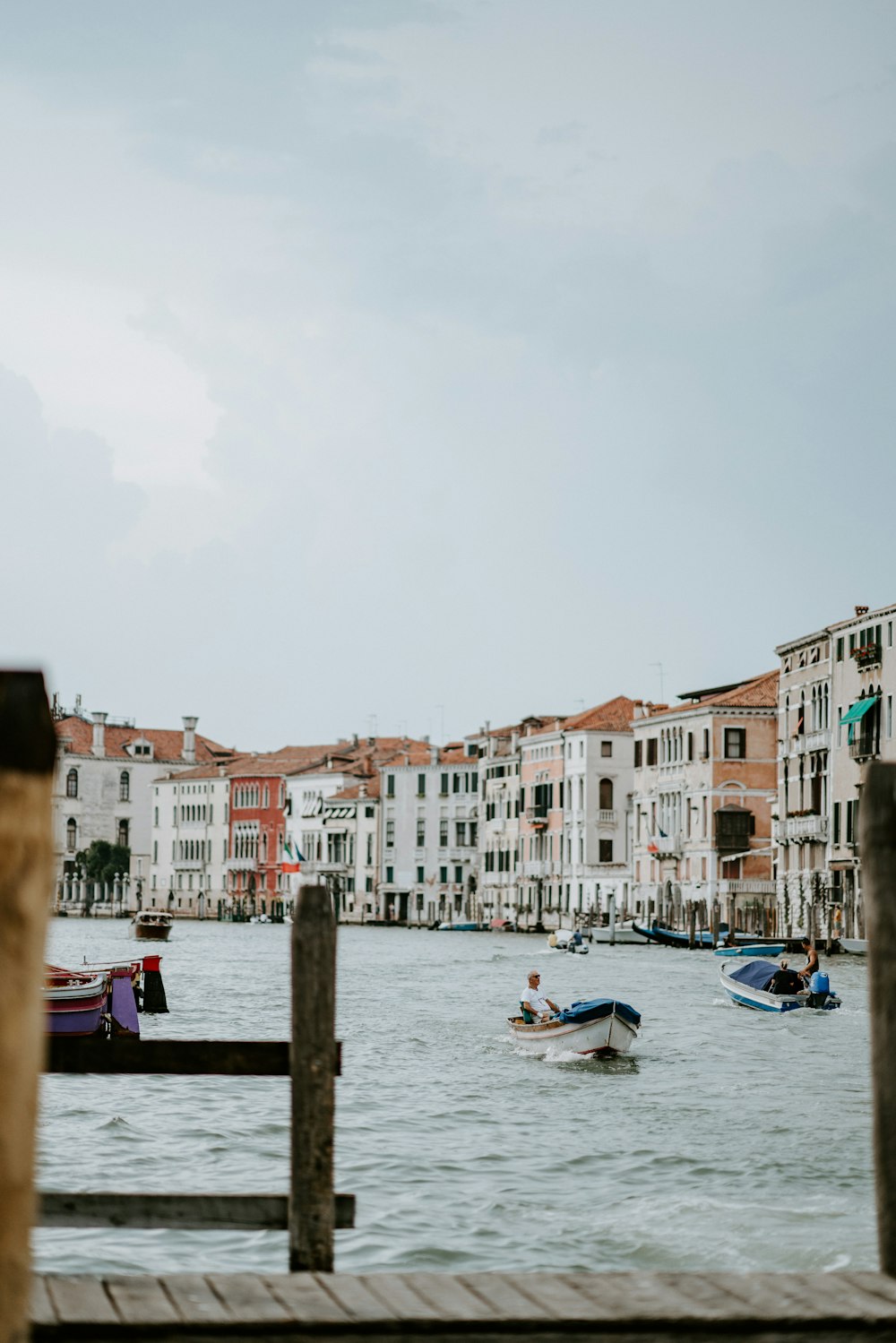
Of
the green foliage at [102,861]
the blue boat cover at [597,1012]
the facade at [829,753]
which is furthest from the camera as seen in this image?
the green foliage at [102,861]

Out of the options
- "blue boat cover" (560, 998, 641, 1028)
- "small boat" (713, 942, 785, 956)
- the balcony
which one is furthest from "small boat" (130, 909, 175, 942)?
"blue boat cover" (560, 998, 641, 1028)

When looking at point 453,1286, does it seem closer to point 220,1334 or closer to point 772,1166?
point 220,1334

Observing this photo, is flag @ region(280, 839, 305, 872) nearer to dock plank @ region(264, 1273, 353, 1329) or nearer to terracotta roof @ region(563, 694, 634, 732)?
terracotta roof @ region(563, 694, 634, 732)

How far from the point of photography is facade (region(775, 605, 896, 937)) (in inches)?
2133

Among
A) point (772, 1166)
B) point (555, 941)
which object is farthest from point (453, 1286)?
point (555, 941)

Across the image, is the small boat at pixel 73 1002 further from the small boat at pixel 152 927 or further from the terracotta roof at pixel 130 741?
the terracotta roof at pixel 130 741

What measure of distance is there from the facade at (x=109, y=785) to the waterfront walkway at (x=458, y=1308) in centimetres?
11437

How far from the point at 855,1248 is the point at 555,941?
53476mm

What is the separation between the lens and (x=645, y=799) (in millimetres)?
78250

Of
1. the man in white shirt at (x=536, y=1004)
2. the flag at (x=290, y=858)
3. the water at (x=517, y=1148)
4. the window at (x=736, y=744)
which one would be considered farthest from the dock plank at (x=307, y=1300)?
the flag at (x=290, y=858)

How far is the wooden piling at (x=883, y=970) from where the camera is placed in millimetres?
3930

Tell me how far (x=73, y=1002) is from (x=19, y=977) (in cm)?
1783

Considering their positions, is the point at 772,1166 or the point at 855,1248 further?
the point at 772,1166

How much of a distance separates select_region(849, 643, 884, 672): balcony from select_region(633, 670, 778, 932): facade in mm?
13978
